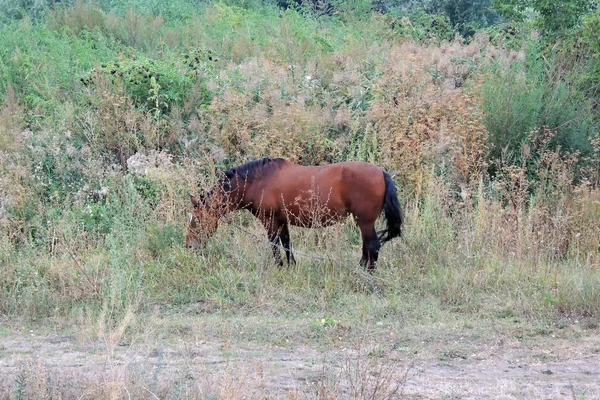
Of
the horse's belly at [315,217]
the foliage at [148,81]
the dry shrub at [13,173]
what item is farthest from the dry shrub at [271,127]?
the dry shrub at [13,173]

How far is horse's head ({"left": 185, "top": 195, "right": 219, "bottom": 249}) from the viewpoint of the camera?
8.97 meters

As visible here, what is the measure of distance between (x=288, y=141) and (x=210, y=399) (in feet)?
20.7

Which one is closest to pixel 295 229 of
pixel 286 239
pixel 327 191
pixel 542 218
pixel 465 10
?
pixel 286 239

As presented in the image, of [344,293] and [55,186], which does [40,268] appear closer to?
[55,186]

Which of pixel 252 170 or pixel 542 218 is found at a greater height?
pixel 252 170

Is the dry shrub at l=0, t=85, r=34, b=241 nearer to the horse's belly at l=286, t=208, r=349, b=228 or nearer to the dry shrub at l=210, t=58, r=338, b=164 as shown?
the dry shrub at l=210, t=58, r=338, b=164

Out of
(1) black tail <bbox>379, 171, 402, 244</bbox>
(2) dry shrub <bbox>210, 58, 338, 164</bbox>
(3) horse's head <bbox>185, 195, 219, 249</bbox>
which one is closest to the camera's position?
(1) black tail <bbox>379, 171, 402, 244</bbox>

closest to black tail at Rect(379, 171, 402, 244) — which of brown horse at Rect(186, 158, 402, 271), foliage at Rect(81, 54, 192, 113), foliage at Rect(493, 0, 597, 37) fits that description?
brown horse at Rect(186, 158, 402, 271)

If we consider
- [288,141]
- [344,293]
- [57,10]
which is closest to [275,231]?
[344,293]

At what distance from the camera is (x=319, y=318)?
7.65 metres

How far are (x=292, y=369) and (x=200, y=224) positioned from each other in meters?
3.23

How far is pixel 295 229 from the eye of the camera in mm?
9859

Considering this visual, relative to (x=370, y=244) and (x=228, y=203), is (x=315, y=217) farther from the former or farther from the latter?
(x=228, y=203)

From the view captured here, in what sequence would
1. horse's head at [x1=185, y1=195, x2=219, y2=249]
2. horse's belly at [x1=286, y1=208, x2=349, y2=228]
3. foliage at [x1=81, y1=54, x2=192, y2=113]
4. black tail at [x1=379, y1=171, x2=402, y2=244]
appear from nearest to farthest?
black tail at [x1=379, y1=171, x2=402, y2=244] → horse's belly at [x1=286, y1=208, x2=349, y2=228] → horse's head at [x1=185, y1=195, x2=219, y2=249] → foliage at [x1=81, y1=54, x2=192, y2=113]
